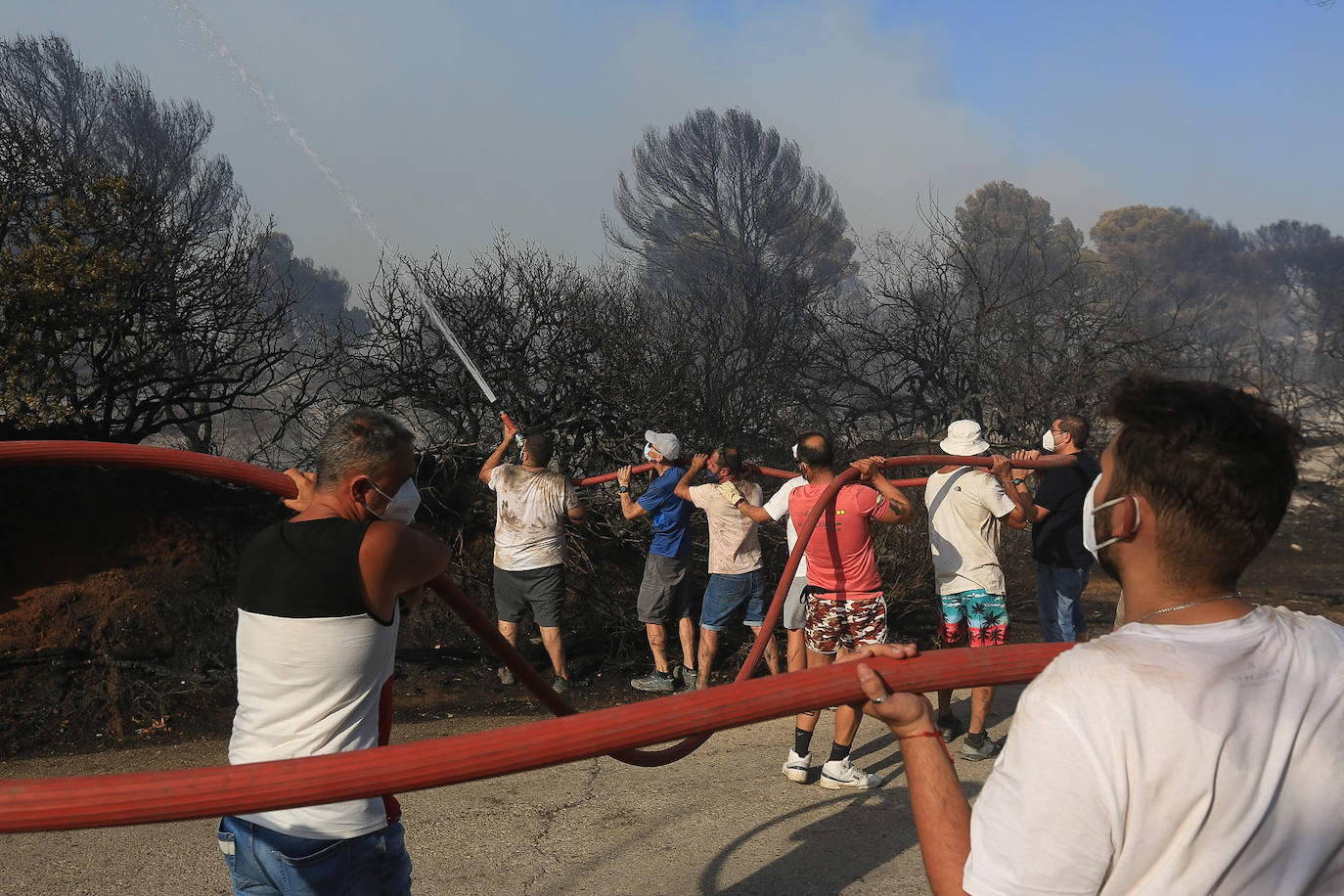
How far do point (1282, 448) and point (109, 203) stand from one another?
1245cm

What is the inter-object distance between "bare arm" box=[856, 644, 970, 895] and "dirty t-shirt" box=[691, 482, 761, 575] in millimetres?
5758

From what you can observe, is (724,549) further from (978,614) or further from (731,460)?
(978,614)

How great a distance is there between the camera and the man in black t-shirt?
6527 mm

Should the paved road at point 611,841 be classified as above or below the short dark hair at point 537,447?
below

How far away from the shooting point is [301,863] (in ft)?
8.41

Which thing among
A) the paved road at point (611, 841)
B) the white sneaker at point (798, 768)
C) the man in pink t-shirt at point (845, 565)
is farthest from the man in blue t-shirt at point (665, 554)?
the white sneaker at point (798, 768)

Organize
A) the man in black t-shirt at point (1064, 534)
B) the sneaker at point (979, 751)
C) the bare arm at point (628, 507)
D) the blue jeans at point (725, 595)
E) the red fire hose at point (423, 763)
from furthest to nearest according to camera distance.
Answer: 1. the bare arm at point (628, 507)
2. the blue jeans at point (725, 595)
3. the man in black t-shirt at point (1064, 534)
4. the sneaker at point (979, 751)
5. the red fire hose at point (423, 763)

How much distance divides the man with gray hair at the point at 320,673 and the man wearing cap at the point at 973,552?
441 centimetres

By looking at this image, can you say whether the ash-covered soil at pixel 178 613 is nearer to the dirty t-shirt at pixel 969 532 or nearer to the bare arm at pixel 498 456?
the bare arm at pixel 498 456

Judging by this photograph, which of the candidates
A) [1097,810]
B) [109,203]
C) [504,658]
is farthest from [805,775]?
[109,203]

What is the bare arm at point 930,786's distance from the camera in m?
1.58

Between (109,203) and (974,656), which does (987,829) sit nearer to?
(974,656)

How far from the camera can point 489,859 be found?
4.84 m

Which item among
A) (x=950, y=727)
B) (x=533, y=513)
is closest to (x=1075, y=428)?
(x=950, y=727)
